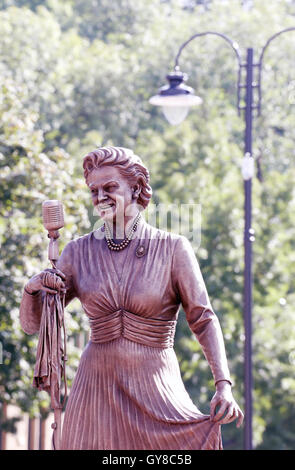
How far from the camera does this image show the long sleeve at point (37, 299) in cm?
749

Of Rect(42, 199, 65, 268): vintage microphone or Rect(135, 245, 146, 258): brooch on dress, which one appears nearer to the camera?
Rect(42, 199, 65, 268): vintage microphone

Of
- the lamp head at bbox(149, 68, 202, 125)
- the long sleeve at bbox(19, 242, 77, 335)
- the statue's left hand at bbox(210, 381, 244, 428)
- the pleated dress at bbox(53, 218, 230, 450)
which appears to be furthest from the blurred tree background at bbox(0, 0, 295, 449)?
the statue's left hand at bbox(210, 381, 244, 428)

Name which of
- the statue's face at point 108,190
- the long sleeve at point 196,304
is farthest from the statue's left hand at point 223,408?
the statue's face at point 108,190

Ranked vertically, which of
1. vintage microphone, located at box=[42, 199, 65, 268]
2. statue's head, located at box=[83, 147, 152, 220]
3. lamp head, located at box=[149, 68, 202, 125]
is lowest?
lamp head, located at box=[149, 68, 202, 125]

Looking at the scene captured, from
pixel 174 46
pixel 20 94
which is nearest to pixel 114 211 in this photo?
pixel 20 94

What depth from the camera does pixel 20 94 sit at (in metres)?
17.5

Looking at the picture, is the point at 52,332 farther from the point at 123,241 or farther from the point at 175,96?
the point at 175,96

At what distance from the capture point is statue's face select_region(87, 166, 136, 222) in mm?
7449

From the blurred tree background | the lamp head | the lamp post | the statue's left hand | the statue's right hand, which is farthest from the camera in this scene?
the blurred tree background

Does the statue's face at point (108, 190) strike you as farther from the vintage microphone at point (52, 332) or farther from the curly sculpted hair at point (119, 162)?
the vintage microphone at point (52, 332)

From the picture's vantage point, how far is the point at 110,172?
745cm

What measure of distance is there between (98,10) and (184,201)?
45.4 feet

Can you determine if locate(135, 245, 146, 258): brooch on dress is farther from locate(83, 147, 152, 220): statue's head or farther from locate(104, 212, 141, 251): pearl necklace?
locate(83, 147, 152, 220): statue's head

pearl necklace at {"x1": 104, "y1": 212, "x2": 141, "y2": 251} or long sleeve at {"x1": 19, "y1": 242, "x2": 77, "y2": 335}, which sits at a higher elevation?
pearl necklace at {"x1": 104, "y1": 212, "x2": 141, "y2": 251}
